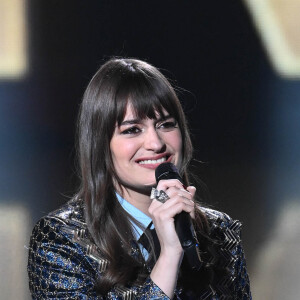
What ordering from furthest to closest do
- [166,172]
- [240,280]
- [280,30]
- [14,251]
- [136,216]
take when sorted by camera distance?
[280,30], [14,251], [240,280], [136,216], [166,172]

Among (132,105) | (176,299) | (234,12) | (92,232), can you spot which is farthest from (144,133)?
(234,12)

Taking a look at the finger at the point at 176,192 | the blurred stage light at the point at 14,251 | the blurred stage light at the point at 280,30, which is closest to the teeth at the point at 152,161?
the finger at the point at 176,192

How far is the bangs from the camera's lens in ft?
5.17

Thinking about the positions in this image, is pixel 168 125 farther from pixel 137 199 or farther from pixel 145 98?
pixel 137 199

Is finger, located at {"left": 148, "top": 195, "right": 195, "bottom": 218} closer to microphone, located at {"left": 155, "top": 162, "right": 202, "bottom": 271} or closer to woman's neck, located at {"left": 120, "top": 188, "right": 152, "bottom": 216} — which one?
microphone, located at {"left": 155, "top": 162, "right": 202, "bottom": 271}

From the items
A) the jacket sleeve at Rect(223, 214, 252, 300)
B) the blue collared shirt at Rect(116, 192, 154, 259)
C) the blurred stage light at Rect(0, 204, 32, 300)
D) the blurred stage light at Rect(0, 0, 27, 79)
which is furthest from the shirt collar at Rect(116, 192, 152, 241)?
the blurred stage light at Rect(0, 0, 27, 79)

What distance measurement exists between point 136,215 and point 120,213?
0.14ft

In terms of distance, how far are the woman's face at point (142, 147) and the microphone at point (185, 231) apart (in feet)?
0.33

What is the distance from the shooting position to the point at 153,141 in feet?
5.13

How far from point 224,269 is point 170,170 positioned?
1.37 ft

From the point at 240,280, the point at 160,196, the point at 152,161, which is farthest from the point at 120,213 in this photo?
the point at 240,280

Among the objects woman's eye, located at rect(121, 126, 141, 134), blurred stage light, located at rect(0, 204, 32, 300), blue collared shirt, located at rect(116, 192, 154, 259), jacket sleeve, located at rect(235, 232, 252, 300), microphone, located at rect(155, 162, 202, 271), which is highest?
woman's eye, located at rect(121, 126, 141, 134)

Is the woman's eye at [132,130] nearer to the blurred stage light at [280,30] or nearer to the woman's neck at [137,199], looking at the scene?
the woman's neck at [137,199]

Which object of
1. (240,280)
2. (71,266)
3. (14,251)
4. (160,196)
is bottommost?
(14,251)
